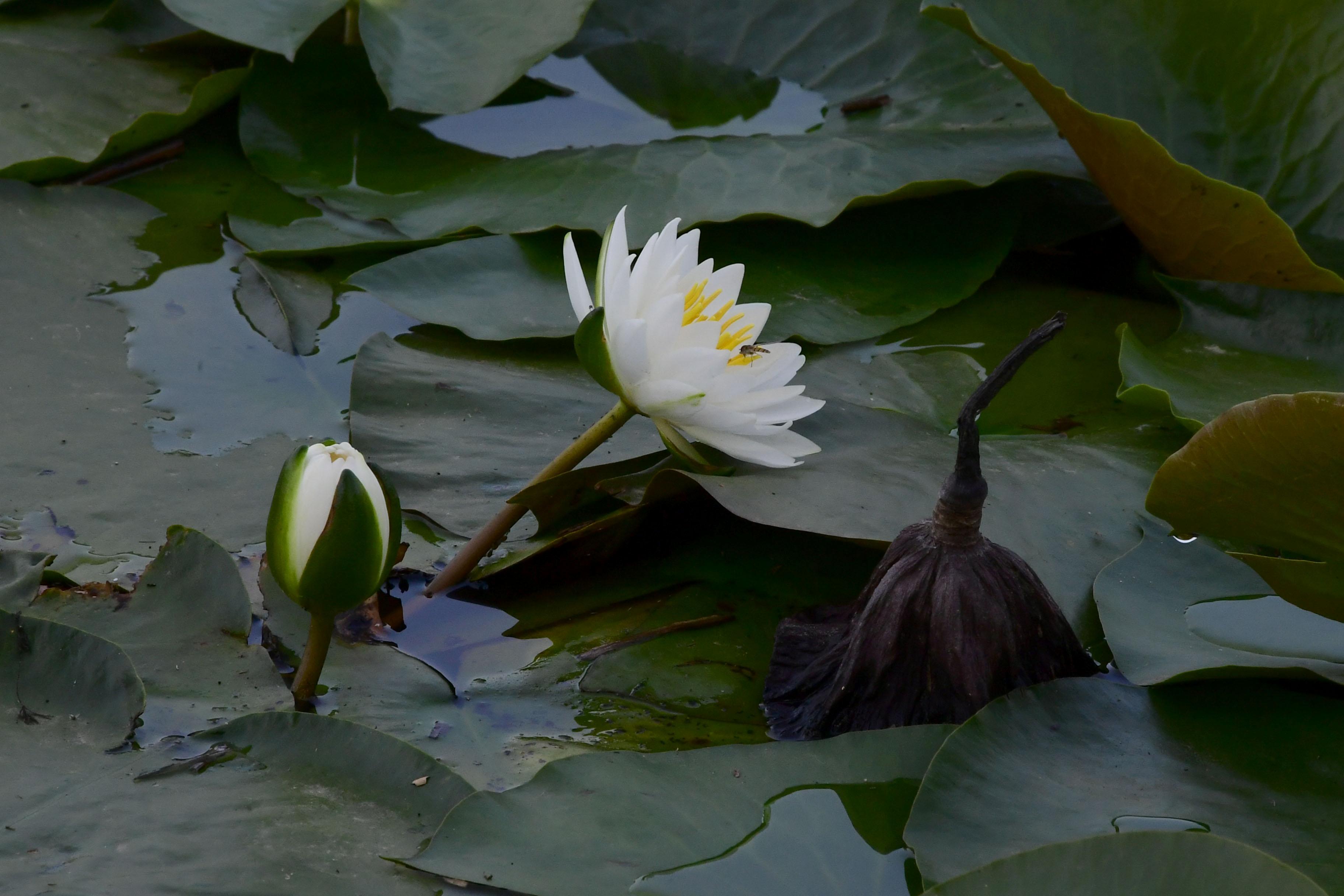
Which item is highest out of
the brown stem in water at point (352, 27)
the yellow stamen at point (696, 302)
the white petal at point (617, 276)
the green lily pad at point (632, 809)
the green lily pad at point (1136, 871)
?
the brown stem in water at point (352, 27)

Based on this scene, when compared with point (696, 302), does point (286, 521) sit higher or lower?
lower

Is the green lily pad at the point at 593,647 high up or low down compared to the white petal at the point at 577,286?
down

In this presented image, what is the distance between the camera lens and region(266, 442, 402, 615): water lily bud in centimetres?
102

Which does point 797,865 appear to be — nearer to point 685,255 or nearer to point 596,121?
point 685,255

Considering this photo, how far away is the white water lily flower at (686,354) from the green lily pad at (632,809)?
0.35m

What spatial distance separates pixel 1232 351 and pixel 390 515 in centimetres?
123

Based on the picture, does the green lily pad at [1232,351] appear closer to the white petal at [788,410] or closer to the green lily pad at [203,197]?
the white petal at [788,410]

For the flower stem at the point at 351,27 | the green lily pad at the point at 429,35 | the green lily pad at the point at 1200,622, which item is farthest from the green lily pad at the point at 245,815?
the flower stem at the point at 351,27

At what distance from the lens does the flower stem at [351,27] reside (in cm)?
224

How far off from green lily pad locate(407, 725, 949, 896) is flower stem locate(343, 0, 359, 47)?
1.71 m

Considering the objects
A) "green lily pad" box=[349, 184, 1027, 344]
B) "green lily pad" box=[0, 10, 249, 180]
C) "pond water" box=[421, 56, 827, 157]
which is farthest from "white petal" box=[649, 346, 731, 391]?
"green lily pad" box=[0, 10, 249, 180]

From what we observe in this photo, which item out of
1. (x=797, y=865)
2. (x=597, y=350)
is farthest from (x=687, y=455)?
(x=797, y=865)

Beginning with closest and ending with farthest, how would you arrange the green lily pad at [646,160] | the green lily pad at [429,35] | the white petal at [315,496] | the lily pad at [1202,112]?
the white petal at [315,496], the lily pad at [1202,112], the green lily pad at [646,160], the green lily pad at [429,35]

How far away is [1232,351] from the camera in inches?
64.9
